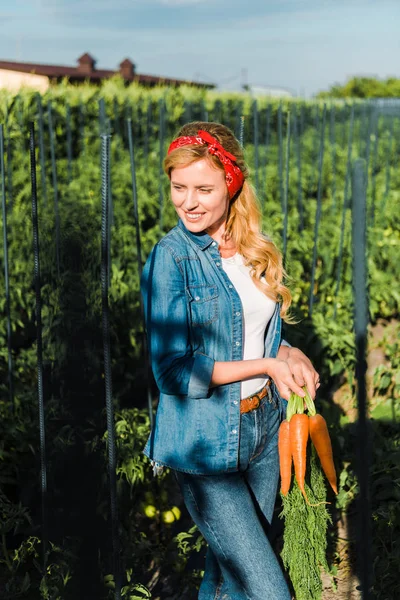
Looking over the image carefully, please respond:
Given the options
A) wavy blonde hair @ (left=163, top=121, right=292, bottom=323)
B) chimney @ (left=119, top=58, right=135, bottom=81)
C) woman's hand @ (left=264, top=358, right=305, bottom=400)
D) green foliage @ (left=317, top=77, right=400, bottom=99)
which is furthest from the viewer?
green foliage @ (left=317, top=77, right=400, bottom=99)

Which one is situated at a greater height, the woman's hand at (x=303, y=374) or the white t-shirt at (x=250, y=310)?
the white t-shirt at (x=250, y=310)

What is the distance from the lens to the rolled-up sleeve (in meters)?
1.70

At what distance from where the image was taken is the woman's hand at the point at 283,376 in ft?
5.53

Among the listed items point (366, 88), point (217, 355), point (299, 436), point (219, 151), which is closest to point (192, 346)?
point (217, 355)

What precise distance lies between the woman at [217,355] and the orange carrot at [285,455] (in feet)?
0.28

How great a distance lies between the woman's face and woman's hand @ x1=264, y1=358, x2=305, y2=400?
1.19 feet

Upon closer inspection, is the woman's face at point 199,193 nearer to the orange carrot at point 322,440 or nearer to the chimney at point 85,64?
the orange carrot at point 322,440

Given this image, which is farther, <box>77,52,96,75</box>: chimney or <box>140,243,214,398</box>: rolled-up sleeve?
<box>77,52,96,75</box>: chimney

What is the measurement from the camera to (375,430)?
10.9ft

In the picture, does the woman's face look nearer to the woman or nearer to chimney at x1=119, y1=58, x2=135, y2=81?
the woman

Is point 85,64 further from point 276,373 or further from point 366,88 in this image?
point 276,373

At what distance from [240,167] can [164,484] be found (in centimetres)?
164

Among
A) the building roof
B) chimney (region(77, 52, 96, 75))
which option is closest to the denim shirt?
the building roof

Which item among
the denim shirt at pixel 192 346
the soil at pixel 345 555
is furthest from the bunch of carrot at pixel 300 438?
the soil at pixel 345 555
